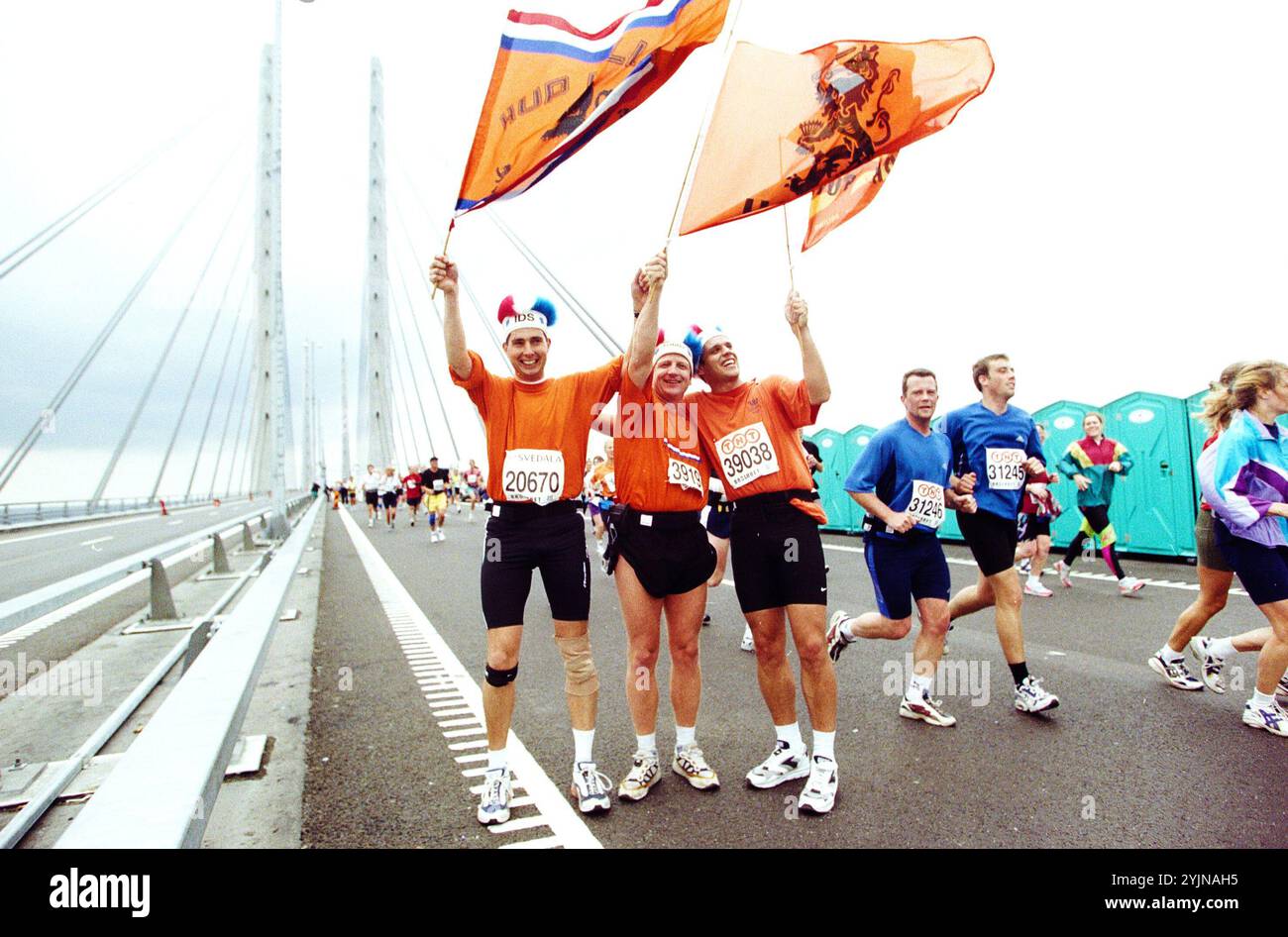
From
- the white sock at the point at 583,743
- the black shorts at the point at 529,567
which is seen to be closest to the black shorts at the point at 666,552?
the black shorts at the point at 529,567

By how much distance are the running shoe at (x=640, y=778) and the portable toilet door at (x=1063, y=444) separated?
35.0 feet

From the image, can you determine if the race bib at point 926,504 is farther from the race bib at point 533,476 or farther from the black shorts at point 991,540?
the race bib at point 533,476

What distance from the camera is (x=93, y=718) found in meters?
4.05

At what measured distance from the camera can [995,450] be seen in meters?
4.49

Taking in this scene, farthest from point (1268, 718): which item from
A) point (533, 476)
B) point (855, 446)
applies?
point (855, 446)

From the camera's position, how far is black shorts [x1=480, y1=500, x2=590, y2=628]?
302 cm

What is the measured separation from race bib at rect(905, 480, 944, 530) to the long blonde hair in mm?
1656

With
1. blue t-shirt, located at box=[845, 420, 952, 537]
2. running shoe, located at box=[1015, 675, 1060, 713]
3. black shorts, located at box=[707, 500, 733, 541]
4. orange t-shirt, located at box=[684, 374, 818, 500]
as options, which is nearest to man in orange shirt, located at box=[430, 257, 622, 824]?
orange t-shirt, located at box=[684, 374, 818, 500]

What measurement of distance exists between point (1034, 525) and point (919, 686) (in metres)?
4.54

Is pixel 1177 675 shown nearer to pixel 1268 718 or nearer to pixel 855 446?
pixel 1268 718

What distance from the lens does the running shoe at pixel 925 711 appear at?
3871 millimetres

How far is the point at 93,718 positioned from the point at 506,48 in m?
4.03
